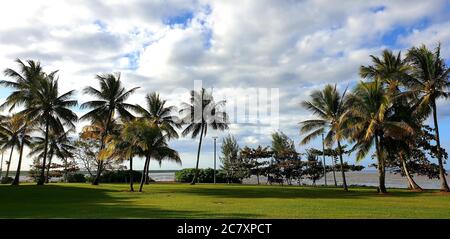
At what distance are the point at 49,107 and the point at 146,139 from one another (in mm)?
11618

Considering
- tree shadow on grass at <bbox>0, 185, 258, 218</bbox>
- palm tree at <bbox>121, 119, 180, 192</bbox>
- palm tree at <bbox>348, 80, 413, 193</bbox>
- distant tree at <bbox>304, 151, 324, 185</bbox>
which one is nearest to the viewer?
tree shadow on grass at <bbox>0, 185, 258, 218</bbox>

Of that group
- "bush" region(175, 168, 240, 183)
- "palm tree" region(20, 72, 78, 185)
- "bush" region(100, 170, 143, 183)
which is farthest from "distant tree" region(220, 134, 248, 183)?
"palm tree" region(20, 72, 78, 185)

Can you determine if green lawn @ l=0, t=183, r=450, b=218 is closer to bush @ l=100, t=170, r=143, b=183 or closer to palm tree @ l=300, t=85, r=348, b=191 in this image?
palm tree @ l=300, t=85, r=348, b=191

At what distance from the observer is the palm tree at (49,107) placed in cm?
3594

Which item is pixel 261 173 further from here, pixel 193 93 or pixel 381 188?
pixel 381 188

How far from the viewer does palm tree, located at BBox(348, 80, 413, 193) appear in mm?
29609

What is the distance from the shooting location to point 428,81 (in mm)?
30750

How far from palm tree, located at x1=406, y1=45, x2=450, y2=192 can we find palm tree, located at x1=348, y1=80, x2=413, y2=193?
2.32 meters

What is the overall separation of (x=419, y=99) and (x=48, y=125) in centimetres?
3019

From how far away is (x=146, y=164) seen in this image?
107ft

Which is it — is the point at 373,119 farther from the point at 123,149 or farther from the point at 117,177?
the point at 117,177

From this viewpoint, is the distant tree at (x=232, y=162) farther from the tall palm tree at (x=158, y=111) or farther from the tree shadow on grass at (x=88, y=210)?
the tree shadow on grass at (x=88, y=210)

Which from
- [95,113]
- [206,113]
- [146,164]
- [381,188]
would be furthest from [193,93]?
[381,188]
